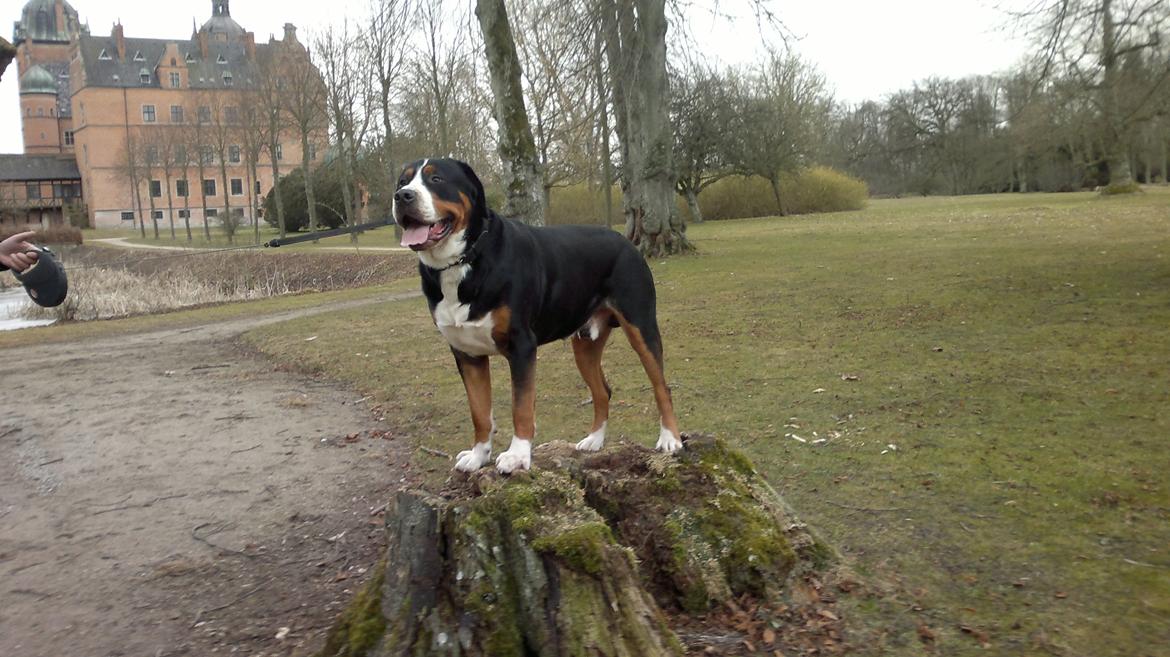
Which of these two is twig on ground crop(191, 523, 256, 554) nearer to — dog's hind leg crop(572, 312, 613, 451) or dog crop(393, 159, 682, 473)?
dog crop(393, 159, 682, 473)

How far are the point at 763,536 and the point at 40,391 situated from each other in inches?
407

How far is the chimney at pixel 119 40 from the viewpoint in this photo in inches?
3760

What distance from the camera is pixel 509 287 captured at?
4.57 m

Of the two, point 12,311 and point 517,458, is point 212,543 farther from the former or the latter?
point 12,311

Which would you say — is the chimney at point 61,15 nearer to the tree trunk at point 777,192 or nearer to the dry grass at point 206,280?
the dry grass at point 206,280

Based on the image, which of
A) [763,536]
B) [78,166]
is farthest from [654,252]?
[78,166]

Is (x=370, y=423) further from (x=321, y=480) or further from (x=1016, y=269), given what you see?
(x=1016, y=269)

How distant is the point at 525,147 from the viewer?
1686 centimetres

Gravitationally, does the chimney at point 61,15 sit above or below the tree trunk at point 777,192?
above

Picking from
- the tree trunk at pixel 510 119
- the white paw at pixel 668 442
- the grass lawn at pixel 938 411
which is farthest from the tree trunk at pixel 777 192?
the white paw at pixel 668 442

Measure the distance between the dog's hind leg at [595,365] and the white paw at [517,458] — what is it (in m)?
0.91

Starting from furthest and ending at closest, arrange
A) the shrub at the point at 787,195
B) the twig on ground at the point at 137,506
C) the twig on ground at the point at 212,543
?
the shrub at the point at 787,195
the twig on ground at the point at 137,506
the twig on ground at the point at 212,543

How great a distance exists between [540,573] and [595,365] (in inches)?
74.7

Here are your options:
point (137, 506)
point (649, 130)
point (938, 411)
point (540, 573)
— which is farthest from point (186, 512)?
point (649, 130)
